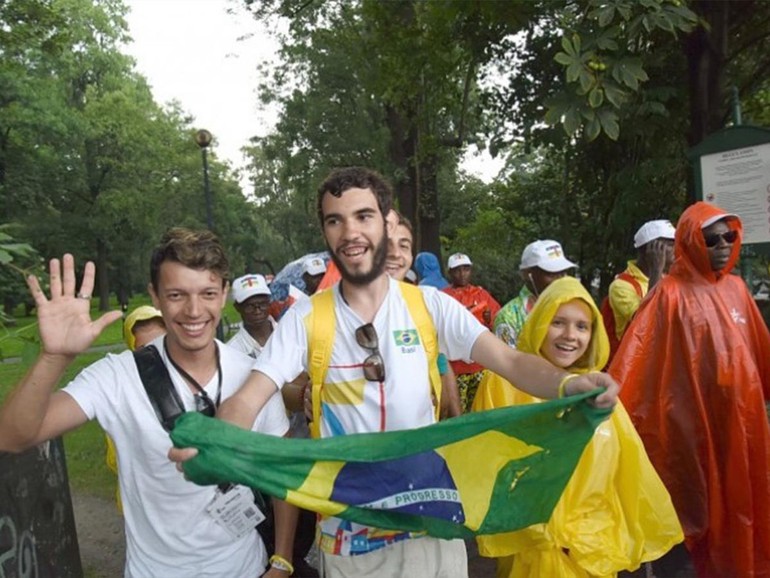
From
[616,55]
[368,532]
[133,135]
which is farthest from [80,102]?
[368,532]

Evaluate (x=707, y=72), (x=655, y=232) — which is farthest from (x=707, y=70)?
(x=655, y=232)

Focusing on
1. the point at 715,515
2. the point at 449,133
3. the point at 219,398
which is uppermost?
the point at 449,133

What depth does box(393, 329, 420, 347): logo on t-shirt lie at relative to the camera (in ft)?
7.76

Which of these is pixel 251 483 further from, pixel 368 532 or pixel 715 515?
pixel 715 515

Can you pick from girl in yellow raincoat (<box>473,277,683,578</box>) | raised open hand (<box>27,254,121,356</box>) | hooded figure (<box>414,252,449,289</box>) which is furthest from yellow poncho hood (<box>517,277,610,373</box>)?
hooded figure (<box>414,252,449,289</box>)

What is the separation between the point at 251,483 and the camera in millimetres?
1982

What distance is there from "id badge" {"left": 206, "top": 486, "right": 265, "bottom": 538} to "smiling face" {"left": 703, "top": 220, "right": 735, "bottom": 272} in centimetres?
303

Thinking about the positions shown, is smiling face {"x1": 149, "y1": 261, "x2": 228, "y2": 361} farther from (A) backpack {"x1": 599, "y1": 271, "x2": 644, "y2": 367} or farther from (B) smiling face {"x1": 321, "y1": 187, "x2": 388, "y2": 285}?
(A) backpack {"x1": 599, "y1": 271, "x2": 644, "y2": 367}

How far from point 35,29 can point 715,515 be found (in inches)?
437

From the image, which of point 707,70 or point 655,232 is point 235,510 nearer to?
point 655,232

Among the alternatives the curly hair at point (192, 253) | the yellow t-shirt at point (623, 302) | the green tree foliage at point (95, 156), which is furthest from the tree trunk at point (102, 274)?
the curly hair at point (192, 253)

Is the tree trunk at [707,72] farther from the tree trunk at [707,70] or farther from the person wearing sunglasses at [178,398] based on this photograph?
the person wearing sunglasses at [178,398]

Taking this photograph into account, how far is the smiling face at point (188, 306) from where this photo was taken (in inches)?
90.3

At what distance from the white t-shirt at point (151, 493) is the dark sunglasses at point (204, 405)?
23mm
